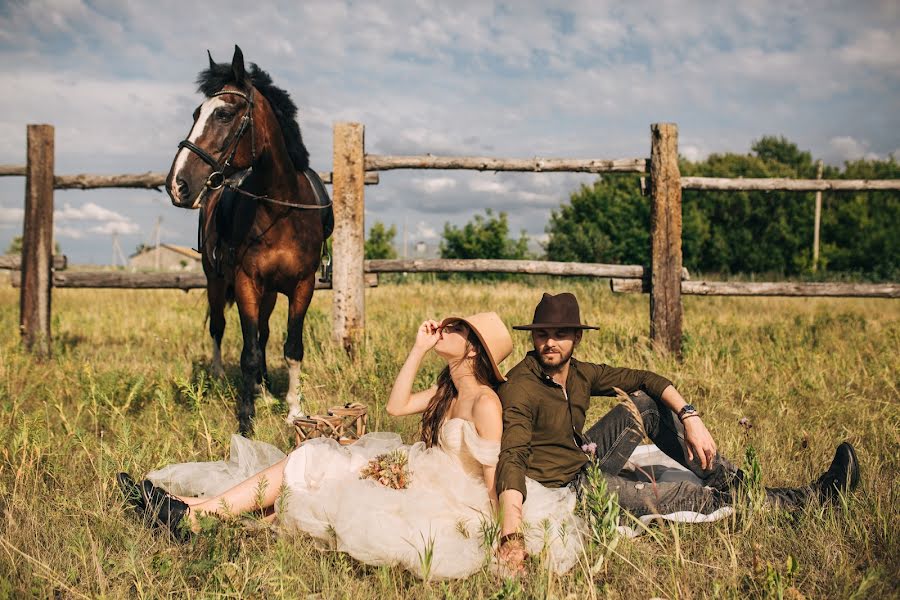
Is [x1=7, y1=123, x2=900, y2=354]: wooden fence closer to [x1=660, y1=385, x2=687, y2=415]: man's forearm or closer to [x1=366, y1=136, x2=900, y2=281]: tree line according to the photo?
[x1=660, y1=385, x2=687, y2=415]: man's forearm

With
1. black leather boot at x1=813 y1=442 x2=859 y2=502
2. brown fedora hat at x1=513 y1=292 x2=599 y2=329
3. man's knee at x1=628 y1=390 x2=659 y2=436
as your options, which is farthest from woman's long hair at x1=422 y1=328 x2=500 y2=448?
black leather boot at x1=813 y1=442 x2=859 y2=502

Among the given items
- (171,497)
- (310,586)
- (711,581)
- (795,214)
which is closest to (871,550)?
(711,581)

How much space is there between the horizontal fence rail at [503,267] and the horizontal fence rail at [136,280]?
0.90 feet

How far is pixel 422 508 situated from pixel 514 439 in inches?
19.1

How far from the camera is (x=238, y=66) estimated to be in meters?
4.41

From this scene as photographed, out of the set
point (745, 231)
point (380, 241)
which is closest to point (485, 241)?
point (380, 241)

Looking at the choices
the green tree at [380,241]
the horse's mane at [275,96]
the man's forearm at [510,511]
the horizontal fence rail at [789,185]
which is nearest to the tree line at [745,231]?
the green tree at [380,241]

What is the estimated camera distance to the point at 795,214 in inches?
1268

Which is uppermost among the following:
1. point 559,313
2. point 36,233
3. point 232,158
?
point 232,158

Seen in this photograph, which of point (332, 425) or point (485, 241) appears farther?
point (485, 241)

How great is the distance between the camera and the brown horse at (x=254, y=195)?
13.9ft

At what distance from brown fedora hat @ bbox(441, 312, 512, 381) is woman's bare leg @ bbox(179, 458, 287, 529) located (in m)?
1.07

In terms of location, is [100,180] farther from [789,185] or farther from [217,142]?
[789,185]

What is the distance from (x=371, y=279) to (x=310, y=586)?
14.6ft
